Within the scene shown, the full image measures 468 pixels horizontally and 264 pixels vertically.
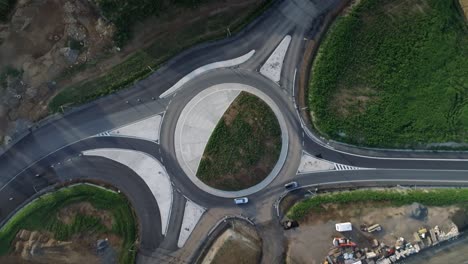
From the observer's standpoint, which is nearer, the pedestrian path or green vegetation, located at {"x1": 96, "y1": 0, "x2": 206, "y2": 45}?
green vegetation, located at {"x1": 96, "y1": 0, "x2": 206, "y2": 45}

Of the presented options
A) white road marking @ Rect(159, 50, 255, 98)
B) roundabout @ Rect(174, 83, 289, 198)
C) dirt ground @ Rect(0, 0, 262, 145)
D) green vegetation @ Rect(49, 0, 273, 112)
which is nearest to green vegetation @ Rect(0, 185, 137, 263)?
roundabout @ Rect(174, 83, 289, 198)

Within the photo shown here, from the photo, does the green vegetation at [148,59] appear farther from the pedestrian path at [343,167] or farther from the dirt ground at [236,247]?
A: the dirt ground at [236,247]

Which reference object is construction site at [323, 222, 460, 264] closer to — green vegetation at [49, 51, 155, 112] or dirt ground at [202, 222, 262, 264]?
dirt ground at [202, 222, 262, 264]

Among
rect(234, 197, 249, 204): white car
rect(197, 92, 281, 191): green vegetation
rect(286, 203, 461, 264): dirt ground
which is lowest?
rect(286, 203, 461, 264): dirt ground

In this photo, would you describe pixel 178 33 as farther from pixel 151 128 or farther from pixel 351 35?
pixel 351 35

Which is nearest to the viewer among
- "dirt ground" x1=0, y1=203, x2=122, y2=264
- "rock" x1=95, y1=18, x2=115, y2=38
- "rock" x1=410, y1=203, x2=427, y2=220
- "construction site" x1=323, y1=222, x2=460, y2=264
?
"dirt ground" x1=0, y1=203, x2=122, y2=264

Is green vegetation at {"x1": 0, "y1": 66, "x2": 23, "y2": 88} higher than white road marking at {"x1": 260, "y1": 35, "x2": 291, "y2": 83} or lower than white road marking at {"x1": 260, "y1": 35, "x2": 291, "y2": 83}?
Answer: higher

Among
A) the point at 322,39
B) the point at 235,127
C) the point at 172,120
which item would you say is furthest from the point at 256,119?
the point at 322,39

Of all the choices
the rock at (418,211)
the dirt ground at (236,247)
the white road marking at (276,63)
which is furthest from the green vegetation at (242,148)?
the rock at (418,211)
